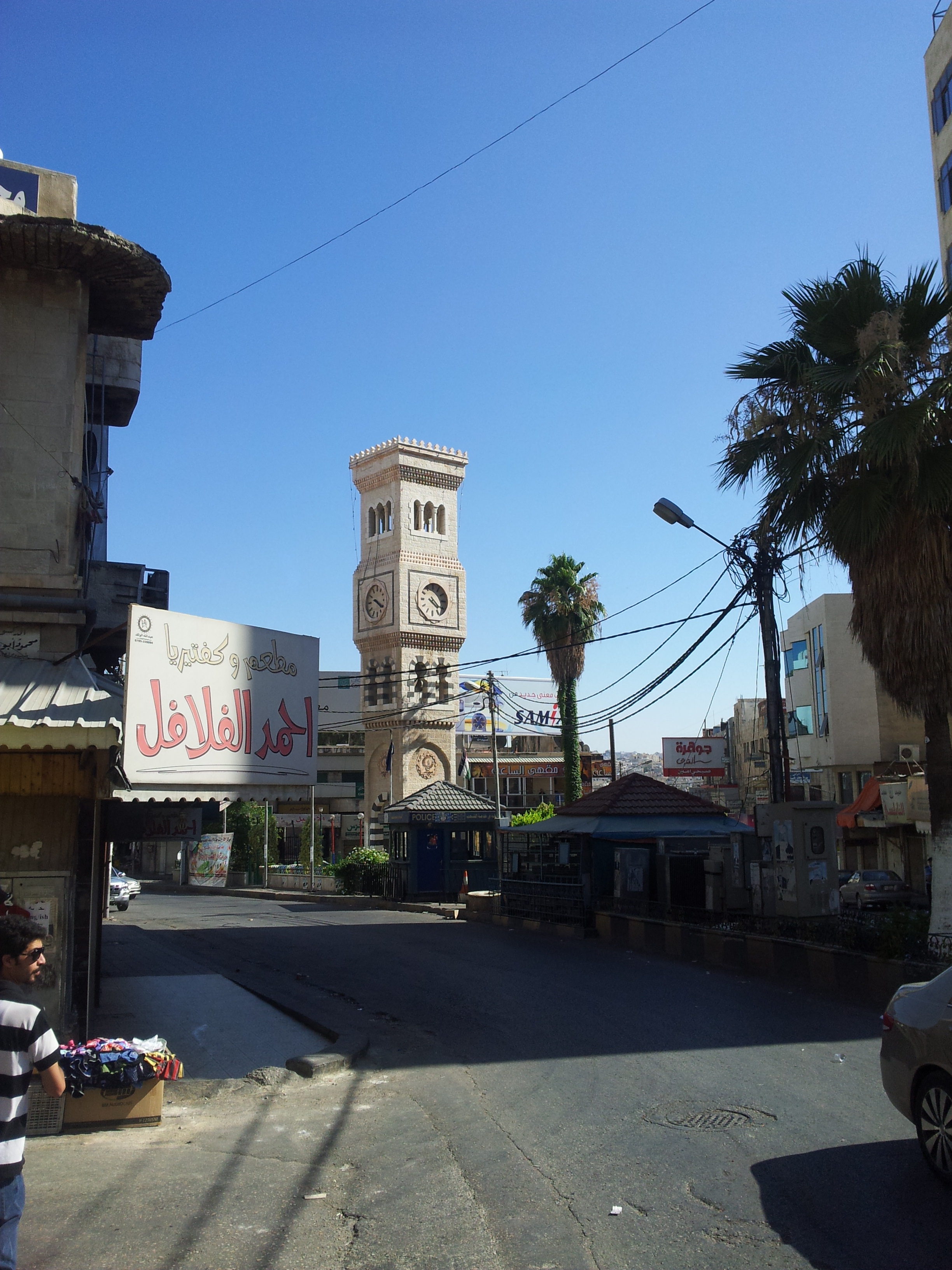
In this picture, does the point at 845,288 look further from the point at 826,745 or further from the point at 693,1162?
the point at 826,745

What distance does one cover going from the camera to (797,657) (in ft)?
124

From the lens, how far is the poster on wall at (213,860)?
144 feet

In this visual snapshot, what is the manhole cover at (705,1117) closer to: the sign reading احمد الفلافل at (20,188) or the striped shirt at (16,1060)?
the striped shirt at (16,1060)

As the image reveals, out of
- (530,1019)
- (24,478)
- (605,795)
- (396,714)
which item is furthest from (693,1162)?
(396,714)

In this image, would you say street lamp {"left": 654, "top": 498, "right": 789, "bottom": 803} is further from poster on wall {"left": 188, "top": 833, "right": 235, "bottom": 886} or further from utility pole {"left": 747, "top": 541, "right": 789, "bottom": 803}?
poster on wall {"left": 188, "top": 833, "right": 235, "bottom": 886}

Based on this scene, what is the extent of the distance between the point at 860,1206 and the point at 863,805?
25.9 m

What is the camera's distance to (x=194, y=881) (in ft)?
149

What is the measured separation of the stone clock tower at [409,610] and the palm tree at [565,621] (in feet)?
43.8

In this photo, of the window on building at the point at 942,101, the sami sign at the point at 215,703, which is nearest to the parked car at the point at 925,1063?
the sami sign at the point at 215,703

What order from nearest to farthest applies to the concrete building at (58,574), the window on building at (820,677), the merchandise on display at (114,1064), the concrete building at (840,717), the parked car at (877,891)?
the merchandise on display at (114,1064), the concrete building at (58,574), the parked car at (877,891), the concrete building at (840,717), the window on building at (820,677)

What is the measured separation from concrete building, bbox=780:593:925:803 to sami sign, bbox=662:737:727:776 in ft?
31.4

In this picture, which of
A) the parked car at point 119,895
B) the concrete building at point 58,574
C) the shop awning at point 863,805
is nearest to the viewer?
the concrete building at point 58,574

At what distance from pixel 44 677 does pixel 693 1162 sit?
6458mm

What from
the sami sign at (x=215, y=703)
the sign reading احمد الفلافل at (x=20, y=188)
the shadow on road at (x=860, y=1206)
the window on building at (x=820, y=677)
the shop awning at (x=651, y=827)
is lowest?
the shadow on road at (x=860, y=1206)
